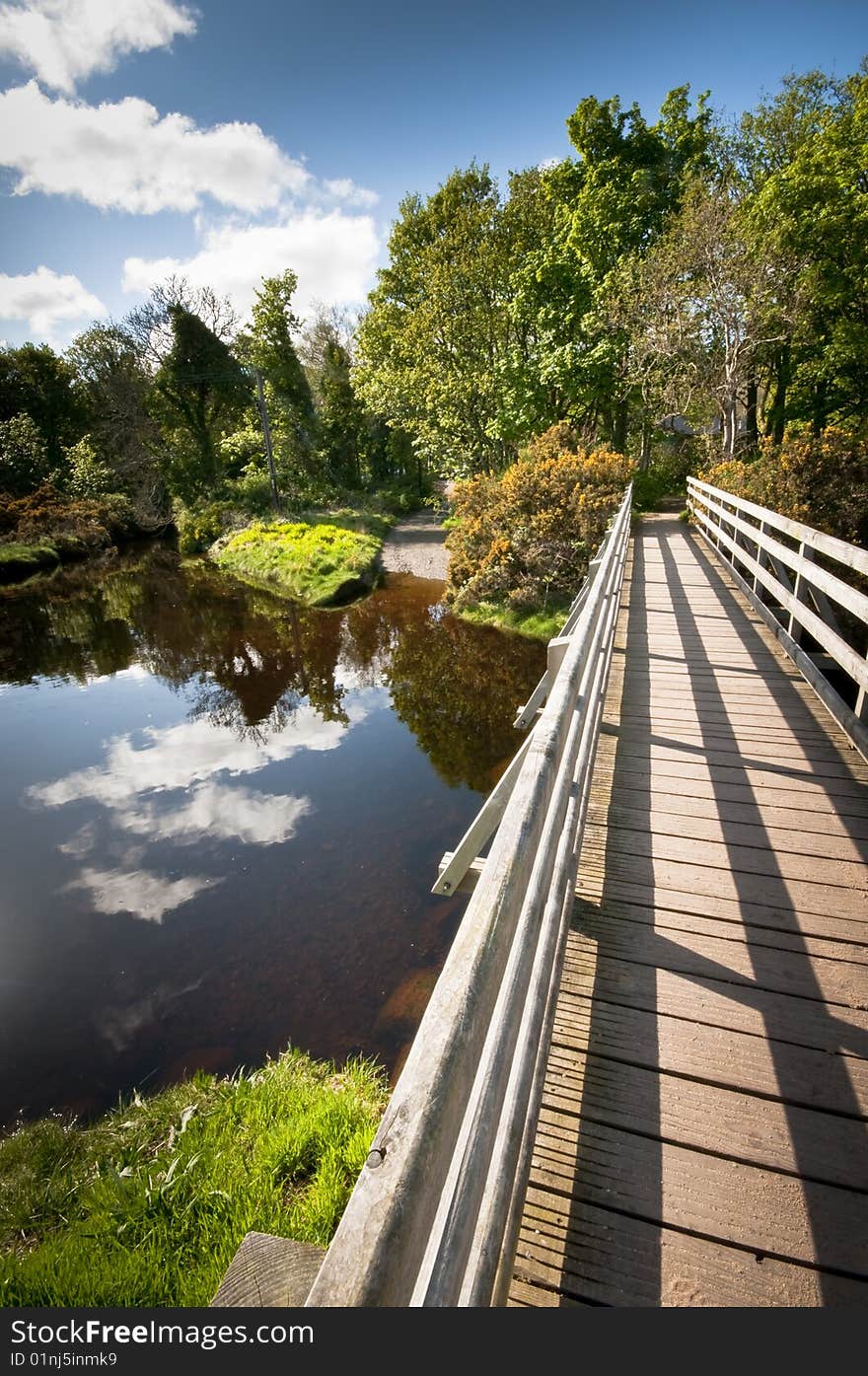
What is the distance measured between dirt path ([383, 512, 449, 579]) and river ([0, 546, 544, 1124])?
6.01 m

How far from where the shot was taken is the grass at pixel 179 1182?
2.85 meters

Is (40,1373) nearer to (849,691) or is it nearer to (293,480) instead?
(849,691)

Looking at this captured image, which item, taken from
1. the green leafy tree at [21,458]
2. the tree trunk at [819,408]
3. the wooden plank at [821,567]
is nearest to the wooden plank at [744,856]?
the wooden plank at [821,567]

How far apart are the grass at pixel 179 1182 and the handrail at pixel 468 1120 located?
2470 millimetres

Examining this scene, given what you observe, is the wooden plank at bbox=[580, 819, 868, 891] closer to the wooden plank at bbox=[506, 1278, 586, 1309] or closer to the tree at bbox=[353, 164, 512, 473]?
the wooden plank at bbox=[506, 1278, 586, 1309]

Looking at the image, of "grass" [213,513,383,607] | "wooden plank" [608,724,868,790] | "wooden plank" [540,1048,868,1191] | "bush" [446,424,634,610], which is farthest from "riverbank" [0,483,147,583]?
"wooden plank" [540,1048,868,1191]

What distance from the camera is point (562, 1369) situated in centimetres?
111

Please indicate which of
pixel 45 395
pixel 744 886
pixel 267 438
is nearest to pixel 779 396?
pixel 267 438

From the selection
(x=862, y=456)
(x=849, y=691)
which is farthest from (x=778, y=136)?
(x=849, y=691)

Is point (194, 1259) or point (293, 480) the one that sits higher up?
point (293, 480)

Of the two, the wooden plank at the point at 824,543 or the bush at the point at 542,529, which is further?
the bush at the point at 542,529

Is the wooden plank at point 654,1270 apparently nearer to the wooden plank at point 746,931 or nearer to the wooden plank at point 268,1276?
the wooden plank at point 268,1276

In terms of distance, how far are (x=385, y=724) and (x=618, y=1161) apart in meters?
8.62

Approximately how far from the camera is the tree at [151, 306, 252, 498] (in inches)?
1175
